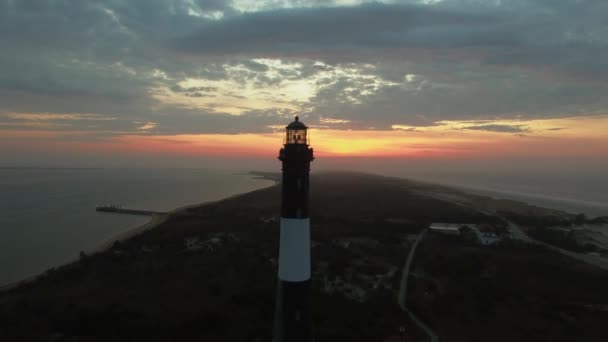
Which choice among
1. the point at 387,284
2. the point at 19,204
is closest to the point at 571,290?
the point at 387,284

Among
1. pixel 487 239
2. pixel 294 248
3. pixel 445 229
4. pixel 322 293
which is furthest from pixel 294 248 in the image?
pixel 445 229

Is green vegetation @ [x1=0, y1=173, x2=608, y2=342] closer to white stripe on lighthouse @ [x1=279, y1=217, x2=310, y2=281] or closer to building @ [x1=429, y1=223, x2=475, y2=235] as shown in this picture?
building @ [x1=429, y1=223, x2=475, y2=235]

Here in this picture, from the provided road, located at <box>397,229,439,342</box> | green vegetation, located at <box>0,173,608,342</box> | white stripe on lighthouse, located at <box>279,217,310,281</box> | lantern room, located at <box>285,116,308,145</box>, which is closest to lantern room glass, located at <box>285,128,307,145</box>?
lantern room, located at <box>285,116,308,145</box>

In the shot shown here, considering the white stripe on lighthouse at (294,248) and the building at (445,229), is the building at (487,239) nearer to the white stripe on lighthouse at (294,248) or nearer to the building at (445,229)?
the building at (445,229)

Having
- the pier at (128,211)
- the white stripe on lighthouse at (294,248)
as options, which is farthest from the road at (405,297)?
the pier at (128,211)

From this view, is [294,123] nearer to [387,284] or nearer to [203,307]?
[203,307]

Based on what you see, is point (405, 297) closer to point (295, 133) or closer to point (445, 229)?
point (295, 133)

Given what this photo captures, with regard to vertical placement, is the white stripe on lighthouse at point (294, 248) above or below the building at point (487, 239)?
above
